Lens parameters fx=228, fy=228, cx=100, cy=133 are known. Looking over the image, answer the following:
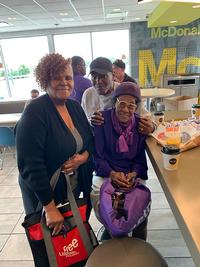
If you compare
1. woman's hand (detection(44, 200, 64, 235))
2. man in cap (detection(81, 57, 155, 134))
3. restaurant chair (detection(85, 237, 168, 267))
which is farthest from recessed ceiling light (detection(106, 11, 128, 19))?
restaurant chair (detection(85, 237, 168, 267))

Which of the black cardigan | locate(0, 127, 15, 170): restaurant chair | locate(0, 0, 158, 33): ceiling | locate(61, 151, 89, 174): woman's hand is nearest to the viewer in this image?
the black cardigan

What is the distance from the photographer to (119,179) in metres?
1.41

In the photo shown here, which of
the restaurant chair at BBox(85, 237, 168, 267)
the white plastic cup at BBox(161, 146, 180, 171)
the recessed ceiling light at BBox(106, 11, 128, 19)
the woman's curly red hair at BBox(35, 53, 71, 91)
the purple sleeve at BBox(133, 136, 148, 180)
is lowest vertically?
the restaurant chair at BBox(85, 237, 168, 267)

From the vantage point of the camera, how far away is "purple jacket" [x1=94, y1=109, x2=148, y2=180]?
150 centimetres

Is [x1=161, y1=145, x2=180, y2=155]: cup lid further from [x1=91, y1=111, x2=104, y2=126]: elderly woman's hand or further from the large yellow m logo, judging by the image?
the large yellow m logo

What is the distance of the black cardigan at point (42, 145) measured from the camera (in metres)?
1.21

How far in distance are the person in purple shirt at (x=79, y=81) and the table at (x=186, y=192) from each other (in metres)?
1.47

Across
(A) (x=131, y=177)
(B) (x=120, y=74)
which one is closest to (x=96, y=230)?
(A) (x=131, y=177)

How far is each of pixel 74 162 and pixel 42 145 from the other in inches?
9.5

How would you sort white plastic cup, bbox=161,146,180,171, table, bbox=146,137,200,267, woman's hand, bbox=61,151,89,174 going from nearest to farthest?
table, bbox=146,137,200,267, white plastic cup, bbox=161,146,180,171, woman's hand, bbox=61,151,89,174

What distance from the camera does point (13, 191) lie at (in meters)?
2.99

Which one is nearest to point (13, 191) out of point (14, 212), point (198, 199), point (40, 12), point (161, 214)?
point (14, 212)

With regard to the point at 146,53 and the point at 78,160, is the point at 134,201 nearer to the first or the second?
the point at 78,160

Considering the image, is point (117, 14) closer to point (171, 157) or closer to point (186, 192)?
point (171, 157)
